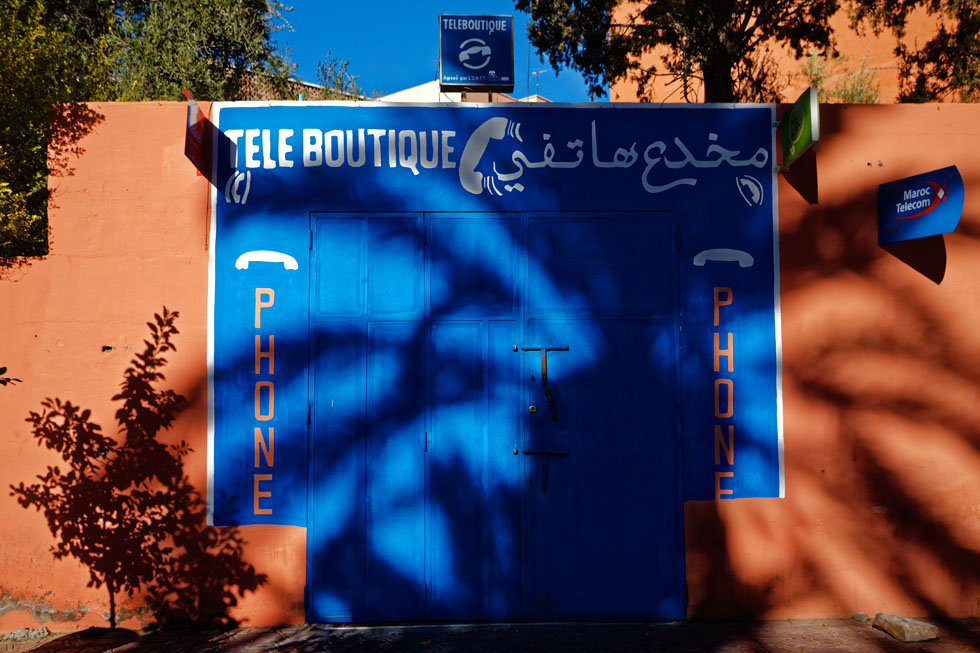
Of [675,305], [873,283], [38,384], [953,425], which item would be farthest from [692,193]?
[38,384]

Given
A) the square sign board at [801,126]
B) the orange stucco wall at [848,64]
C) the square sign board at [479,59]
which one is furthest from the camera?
the orange stucco wall at [848,64]

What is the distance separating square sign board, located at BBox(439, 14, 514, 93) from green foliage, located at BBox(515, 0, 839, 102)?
5.57m

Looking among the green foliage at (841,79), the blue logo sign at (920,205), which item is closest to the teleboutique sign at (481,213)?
the blue logo sign at (920,205)

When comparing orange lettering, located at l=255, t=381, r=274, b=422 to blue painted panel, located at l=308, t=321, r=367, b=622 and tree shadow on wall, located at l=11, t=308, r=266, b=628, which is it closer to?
blue painted panel, located at l=308, t=321, r=367, b=622

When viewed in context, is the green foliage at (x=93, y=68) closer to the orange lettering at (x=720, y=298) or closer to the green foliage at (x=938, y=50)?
the orange lettering at (x=720, y=298)

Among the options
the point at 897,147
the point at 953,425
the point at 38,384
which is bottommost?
the point at 953,425

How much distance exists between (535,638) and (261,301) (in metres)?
3.30

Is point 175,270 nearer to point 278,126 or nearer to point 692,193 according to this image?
point 278,126

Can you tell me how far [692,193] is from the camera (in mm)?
5020

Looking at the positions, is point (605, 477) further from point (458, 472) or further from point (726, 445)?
point (458, 472)

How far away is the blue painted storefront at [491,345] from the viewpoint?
483 centimetres

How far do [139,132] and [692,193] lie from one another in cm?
446

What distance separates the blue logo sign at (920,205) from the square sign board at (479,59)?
3615 millimetres

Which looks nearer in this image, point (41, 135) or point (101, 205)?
point (101, 205)
